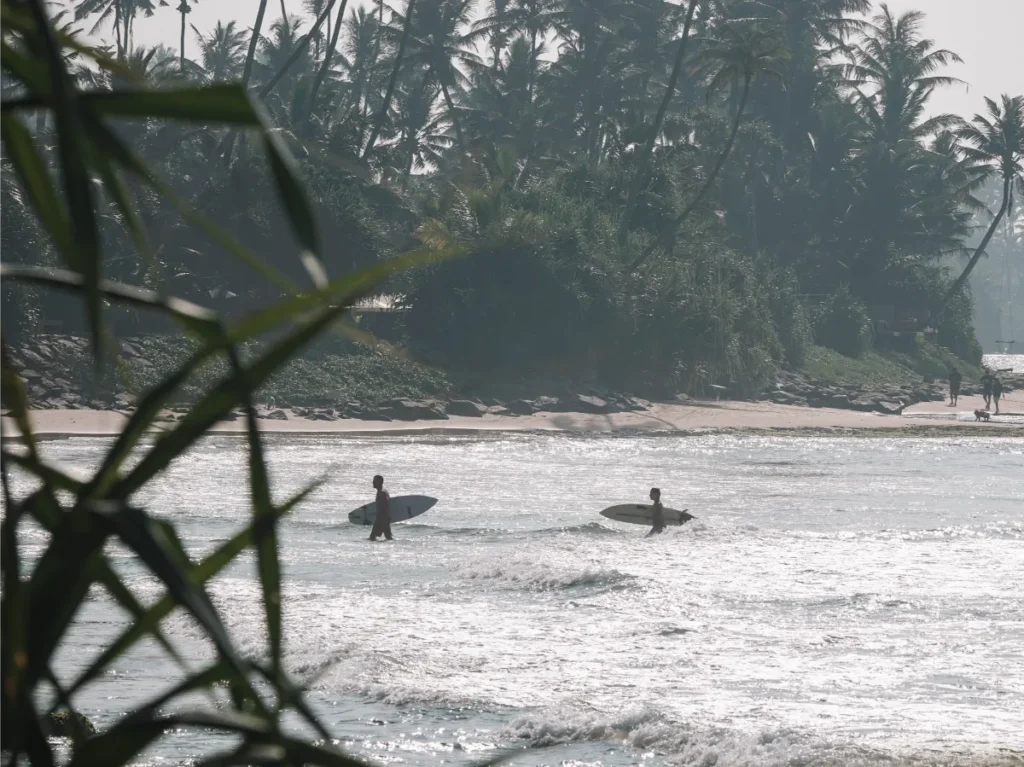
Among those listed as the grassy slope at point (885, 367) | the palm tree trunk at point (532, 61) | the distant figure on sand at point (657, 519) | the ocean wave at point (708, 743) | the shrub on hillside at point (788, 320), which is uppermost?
the palm tree trunk at point (532, 61)

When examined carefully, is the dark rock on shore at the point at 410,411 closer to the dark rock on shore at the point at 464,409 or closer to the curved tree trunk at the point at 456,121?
Result: the dark rock on shore at the point at 464,409

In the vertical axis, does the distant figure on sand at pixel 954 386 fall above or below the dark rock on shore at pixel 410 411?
above

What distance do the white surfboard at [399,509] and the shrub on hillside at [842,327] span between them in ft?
126

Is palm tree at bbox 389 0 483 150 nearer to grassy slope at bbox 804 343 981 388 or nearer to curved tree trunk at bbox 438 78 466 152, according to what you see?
curved tree trunk at bbox 438 78 466 152

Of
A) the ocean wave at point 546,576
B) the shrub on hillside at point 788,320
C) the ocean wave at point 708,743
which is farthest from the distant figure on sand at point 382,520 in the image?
the shrub on hillside at point 788,320

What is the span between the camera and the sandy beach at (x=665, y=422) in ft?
100

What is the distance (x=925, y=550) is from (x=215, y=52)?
51.5 m

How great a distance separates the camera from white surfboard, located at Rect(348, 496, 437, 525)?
17922 mm

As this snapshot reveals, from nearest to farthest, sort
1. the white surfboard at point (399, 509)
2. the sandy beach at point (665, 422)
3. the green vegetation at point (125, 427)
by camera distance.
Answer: the green vegetation at point (125, 427)
the white surfboard at point (399, 509)
the sandy beach at point (665, 422)

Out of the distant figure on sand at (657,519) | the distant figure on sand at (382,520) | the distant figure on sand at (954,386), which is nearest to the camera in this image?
the distant figure on sand at (382,520)

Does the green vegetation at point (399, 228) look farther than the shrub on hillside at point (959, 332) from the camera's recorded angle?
No

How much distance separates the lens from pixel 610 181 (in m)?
43.2

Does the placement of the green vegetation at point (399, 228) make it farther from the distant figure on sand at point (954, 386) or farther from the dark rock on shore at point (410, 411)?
the distant figure on sand at point (954, 386)

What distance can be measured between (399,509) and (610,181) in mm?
26372
